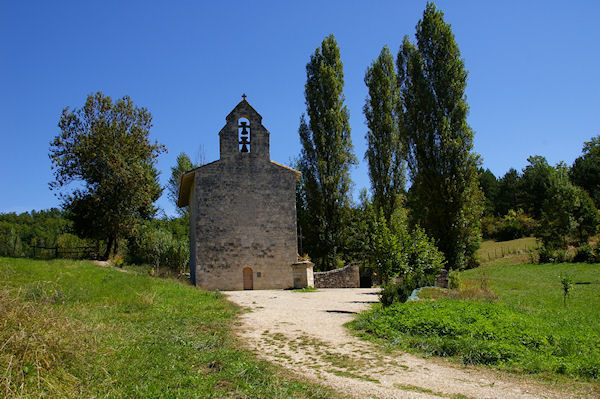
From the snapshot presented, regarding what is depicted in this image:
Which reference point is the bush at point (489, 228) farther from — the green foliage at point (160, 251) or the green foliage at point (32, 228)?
the green foliage at point (32, 228)

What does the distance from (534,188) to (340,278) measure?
4067 centimetres

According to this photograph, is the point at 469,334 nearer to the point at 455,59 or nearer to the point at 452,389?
the point at 452,389

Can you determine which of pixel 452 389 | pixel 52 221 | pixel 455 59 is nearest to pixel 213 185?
pixel 455 59

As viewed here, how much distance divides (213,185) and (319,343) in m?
13.9

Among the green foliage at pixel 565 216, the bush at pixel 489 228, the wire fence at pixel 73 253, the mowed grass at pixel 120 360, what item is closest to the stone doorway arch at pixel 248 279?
the mowed grass at pixel 120 360

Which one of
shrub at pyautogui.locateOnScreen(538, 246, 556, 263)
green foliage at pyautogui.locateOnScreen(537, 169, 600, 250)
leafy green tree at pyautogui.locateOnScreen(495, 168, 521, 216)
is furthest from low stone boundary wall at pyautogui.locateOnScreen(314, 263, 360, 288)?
leafy green tree at pyautogui.locateOnScreen(495, 168, 521, 216)

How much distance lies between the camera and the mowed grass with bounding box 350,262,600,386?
6.12 metres

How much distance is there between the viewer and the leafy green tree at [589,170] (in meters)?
47.5

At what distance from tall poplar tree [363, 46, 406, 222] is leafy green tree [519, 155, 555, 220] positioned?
27.5 m

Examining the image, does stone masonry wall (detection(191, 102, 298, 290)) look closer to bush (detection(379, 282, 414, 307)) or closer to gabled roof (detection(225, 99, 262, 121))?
gabled roof (detection(225, 99, 262, 121))

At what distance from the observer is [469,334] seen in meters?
7.35

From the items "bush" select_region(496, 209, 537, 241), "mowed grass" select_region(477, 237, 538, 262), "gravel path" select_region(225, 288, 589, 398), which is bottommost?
"gravel path" select_region(225, 288, 589, 398)

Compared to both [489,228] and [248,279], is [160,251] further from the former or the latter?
[489,228]

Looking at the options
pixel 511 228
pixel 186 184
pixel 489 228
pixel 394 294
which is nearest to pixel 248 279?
pixel 186 184
